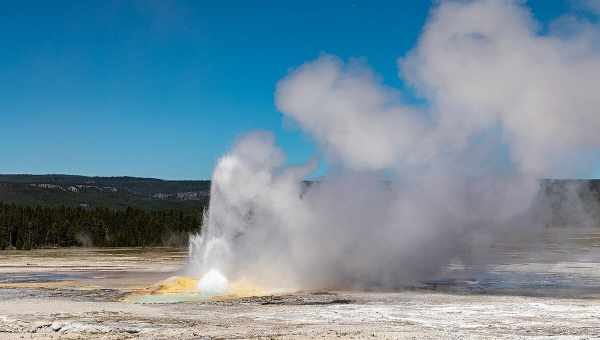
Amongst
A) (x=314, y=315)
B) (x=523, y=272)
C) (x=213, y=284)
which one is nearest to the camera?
(x=314, y=315)

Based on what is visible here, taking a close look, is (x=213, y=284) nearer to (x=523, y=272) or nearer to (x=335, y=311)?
(x=335, y=311)

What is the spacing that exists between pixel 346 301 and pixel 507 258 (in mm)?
24501

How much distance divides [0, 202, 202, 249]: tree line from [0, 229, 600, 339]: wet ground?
51236 millimetres

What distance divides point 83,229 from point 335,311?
72.4 meters

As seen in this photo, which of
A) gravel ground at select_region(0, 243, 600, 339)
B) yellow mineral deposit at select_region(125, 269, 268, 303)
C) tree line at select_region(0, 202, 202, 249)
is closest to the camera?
gravel ground at select_region(0, 243, 600, 339)

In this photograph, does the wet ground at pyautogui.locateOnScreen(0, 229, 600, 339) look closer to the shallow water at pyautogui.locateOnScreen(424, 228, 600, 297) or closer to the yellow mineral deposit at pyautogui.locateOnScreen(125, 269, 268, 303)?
the shallow water at pyautogui.locateOnScreen(424, 228, 600, 297)

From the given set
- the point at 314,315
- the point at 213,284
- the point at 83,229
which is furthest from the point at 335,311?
the point at 83,229

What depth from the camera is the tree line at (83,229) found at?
84625 mm

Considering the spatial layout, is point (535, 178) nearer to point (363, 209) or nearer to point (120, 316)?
point (363, 209)

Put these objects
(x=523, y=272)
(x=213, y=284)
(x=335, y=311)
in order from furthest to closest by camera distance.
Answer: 1. (x=523, y=272)
2. (x=213, y=284)
3. (x=335, y=311)

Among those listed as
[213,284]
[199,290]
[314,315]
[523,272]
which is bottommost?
[314,315]

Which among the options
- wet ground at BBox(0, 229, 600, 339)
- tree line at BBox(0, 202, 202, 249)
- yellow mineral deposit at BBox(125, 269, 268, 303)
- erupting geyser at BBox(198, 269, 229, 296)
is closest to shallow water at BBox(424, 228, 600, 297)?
wet ground at BBox(0, 229, 600, 339)

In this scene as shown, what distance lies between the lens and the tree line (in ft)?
278

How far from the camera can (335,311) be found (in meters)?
21.3
